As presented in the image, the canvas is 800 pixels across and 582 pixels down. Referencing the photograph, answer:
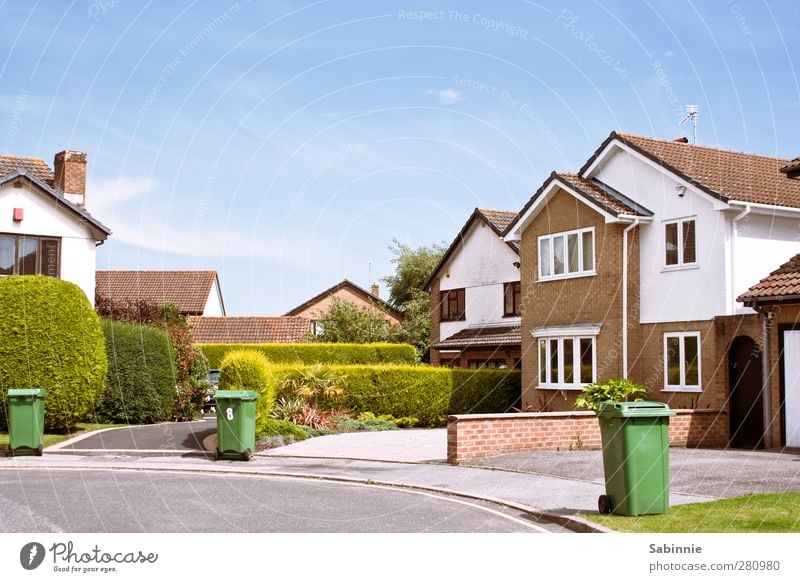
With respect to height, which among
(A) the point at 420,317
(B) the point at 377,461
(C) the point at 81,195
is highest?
(C) the point at 81,195

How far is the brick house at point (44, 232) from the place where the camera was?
3086 cm

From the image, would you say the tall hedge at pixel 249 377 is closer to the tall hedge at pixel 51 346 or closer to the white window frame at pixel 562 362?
the tall hedge at pixel 51 346

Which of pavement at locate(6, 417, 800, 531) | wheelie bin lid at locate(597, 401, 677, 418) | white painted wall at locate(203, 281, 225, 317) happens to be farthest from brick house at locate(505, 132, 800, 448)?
white painted wall at locate(203, 281, 225, 317)

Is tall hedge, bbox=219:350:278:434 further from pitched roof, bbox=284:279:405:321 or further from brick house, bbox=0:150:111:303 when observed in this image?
pitched roof, bbox=284:279:405:321

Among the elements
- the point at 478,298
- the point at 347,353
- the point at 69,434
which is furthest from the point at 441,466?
the point at 478,298

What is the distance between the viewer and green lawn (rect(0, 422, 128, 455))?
22.0m

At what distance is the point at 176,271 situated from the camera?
205 feet

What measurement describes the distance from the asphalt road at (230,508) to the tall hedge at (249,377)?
6148 millimetres

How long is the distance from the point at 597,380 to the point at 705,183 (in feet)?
20.6

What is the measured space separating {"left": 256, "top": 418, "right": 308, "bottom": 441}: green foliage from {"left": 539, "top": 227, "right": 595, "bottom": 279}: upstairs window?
9768 millimetres

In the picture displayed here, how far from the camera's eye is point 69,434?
78.2ft
